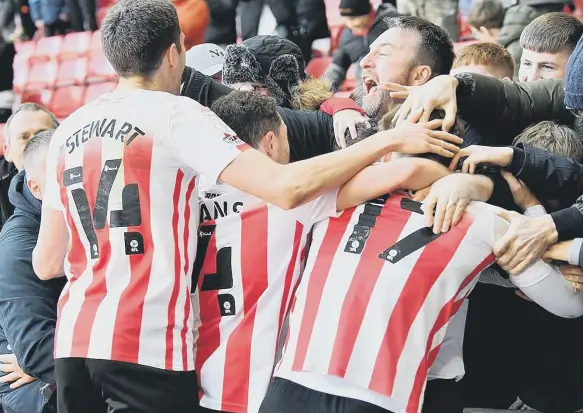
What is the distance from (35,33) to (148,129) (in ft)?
29.4

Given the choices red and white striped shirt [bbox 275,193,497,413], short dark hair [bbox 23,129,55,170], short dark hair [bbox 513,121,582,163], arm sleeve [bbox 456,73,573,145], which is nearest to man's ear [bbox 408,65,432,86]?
arm sleeve [bbox 456,73,573,145]

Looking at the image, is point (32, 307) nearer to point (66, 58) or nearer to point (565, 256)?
point (565, 256)

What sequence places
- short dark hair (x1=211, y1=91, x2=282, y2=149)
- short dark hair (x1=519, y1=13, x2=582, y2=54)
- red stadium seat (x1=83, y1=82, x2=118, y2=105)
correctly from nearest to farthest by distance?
short dark hair (x1=211, y1=91, x2=282, y2=149) < short dark hair (x1=519, y1=13, x2=582, y2=54) < red stadium seat (x1=83, y1=82, x2=118, y2=105)

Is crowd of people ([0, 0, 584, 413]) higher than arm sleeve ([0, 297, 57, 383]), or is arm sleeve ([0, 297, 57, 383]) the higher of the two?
crowd of people ([0, 0, 584, 413])

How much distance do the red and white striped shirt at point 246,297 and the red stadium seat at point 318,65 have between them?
4939 mm

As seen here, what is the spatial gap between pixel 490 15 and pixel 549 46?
219 centimetres

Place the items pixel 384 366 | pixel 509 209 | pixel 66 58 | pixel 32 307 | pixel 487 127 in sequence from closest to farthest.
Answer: pixel 384 366 → pixel 509 209 → pixel 487 127 → pixel 32 307 → pixel 66 58

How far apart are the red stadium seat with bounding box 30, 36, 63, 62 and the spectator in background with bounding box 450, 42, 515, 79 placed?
745cm

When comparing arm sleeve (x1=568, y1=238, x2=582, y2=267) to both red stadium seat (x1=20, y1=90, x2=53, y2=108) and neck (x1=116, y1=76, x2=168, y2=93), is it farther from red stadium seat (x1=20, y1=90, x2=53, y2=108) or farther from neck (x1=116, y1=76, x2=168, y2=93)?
red stadium seat (x1=20, y1=90, x2=53, y2=108)

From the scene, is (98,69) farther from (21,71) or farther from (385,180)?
(385,180)

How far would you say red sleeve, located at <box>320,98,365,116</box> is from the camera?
11.5 ft

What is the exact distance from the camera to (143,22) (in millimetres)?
2750

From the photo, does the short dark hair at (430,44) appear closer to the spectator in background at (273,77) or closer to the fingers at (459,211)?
the spectator in background at (273,77)

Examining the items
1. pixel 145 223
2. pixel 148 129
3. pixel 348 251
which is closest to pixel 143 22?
pixel 148 129
